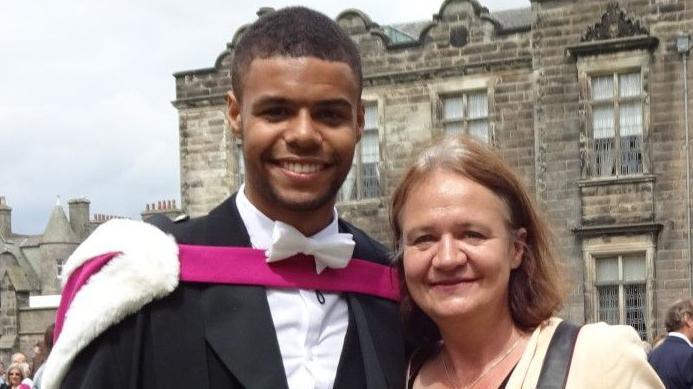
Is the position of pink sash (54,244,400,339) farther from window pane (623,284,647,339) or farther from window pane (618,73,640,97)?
window pane (618,73,640,97)

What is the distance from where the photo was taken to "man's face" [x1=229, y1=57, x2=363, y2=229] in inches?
115

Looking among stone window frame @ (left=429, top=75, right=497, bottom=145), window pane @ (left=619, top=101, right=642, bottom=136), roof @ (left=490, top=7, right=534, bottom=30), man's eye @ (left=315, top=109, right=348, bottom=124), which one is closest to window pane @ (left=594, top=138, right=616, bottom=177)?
window pane @ (left=619, top=101, right=642, bottom=136)

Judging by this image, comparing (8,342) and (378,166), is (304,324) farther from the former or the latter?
(8,342)

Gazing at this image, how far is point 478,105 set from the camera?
714 inches

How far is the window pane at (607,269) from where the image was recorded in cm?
1675

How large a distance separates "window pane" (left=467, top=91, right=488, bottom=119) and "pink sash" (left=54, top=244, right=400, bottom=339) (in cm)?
1512

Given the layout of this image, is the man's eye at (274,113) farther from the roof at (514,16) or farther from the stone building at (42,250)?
the stone building at (42,250)

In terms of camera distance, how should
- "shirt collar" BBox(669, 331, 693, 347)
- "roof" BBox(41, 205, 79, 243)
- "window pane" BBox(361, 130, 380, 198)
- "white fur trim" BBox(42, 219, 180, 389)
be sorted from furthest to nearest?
"roof" BBox(41, 205, 79, 243)
"window pane" BBox(361, 130, 380, 198)
"shirt collar" BBox(669, 331, 693, 347)
"white fur trim" BBox(42, 219, 180, 389)

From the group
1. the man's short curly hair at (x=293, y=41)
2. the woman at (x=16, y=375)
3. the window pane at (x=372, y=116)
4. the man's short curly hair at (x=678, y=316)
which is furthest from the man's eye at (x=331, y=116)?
the window pane at (x=372, y=116)

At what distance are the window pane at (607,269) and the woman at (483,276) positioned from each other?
13963 millimetres

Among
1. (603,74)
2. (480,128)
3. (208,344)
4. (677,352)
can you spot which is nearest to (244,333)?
(208,344)

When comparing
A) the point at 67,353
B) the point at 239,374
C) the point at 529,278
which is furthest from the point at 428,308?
the point at 67,353

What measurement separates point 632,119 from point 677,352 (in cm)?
973

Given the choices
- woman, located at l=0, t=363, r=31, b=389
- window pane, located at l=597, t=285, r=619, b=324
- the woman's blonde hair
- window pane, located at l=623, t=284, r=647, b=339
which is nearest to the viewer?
the woman's blonde hair
